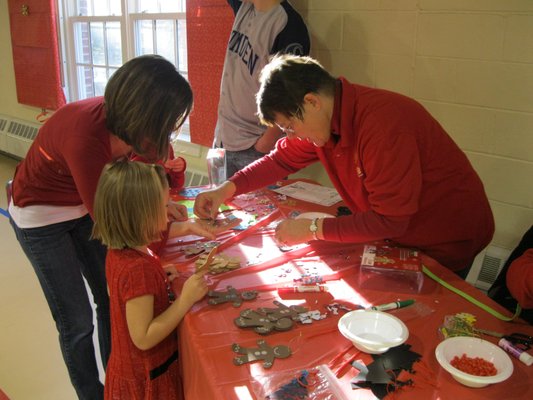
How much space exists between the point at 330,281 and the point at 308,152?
1.90ft

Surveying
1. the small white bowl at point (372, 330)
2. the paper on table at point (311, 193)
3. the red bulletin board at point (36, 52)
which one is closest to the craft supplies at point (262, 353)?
the small white bowl at point (372, 330)

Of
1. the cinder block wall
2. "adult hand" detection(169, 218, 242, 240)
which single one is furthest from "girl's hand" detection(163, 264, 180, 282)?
the cinder block wall

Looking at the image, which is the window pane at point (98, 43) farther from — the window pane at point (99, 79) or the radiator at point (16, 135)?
the radiator at point (16, 135)

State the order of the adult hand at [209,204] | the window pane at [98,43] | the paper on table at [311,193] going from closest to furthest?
the adult hand at [209,204], the paper on table at [311,193], the window pane at [98,43]

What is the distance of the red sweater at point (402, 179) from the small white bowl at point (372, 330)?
0.29m

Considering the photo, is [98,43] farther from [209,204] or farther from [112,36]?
[209,204]

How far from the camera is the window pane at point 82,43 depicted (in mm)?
4670

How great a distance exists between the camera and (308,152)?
5.75 feet

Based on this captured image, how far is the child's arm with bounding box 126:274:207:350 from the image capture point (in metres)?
1.18

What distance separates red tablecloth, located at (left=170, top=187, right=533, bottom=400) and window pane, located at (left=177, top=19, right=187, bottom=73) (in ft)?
8.50

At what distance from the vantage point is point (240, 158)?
2.54 metres

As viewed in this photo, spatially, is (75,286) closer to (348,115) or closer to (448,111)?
(348,115)

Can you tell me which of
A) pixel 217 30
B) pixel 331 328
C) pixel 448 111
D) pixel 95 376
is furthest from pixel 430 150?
pixel 217 30

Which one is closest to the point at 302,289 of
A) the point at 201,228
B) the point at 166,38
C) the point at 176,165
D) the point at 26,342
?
the point at 201,228
